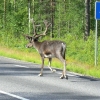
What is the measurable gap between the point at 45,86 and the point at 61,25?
4498cm

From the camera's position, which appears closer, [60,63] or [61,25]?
[60,63]

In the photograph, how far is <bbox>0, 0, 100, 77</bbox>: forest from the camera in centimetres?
2600

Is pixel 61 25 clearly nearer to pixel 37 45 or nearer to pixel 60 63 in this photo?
pixel 60 63

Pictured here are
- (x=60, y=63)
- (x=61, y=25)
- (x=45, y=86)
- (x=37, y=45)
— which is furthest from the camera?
(x=61, y=25)

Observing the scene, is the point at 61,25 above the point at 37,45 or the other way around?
above

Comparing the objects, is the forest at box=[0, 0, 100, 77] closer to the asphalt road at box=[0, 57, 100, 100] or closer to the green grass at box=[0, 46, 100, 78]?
the green grass at box=[0, 46, 100, 78]

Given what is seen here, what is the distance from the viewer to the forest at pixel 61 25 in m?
26.0

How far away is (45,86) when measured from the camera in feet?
44.8

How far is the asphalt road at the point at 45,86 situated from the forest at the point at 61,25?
10.3 ft

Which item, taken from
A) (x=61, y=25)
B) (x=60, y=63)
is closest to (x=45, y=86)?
(x=60, y=63)

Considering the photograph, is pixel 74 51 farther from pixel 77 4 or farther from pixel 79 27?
pixel 77 4

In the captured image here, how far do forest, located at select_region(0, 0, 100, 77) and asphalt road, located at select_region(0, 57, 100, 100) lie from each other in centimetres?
313

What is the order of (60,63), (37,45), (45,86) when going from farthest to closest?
(60,63)
(37,45)
(45,86)

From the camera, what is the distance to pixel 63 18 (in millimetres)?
57375
